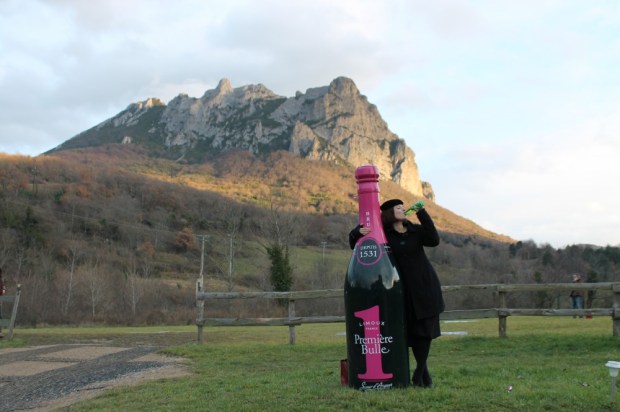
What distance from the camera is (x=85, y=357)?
11.4m

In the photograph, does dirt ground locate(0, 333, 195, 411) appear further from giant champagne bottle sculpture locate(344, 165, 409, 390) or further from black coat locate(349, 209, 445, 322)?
black coat locate(349, 209, 445, 322)

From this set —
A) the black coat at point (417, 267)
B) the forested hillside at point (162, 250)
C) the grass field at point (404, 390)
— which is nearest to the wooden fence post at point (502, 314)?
the grass field at point (404, 390)

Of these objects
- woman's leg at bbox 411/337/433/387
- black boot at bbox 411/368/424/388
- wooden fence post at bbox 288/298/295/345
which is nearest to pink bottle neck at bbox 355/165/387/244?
woman's leg at bbox 411/337/433/387

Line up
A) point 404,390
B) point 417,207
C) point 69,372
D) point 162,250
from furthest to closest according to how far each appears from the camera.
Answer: point 162,250 → point 69,372 → point 417,207 → point 404,390

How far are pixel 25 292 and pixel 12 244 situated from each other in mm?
26430

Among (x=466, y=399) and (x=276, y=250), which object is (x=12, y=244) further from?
(x=466, y=399)

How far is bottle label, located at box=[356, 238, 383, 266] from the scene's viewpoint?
5625mm

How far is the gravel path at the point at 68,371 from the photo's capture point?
24.3 feet

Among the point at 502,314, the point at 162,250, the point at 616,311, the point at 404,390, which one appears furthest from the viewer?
the point at 162,250

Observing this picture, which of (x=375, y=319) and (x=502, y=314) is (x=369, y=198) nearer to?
(x=375, y=319)

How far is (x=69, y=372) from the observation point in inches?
373

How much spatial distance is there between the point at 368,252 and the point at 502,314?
782 centimetres

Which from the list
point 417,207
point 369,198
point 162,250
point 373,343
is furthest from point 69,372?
point 162,250

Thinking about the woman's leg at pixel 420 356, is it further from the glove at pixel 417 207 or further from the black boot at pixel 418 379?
the glove at pixel 417 207
